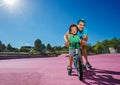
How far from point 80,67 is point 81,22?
218 centimetres

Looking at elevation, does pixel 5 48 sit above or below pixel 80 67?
above

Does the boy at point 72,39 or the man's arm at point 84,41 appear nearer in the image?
the boy at point 72,39

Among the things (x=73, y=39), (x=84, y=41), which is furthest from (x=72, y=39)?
(x=84, y=41)

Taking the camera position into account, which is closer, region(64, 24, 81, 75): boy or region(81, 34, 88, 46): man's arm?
region(64, 24, 81, 75): boy

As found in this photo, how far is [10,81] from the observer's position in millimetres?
5438

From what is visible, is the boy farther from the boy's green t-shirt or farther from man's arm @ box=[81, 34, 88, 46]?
man's arm @ box=[81, 34, 88, 46]

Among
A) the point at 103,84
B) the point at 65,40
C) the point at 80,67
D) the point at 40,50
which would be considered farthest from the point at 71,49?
the point at 40,50

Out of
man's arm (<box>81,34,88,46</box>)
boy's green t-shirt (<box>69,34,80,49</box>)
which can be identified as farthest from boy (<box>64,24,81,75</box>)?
man's arm (<box>81,34,88,46</box>)

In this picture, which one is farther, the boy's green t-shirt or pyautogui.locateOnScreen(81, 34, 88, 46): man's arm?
pyautogui.locateOnScreen(81, 34, 88, 46): man's arm

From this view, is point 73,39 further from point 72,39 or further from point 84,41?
point 84,41

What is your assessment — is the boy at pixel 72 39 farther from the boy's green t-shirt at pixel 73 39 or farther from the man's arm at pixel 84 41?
→ the man's arm at pixel 84 41

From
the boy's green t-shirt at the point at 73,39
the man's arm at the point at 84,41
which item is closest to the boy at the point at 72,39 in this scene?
the boy's green t-shirt at the point at 73,39

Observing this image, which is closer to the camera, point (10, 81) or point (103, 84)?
point (103, 84)

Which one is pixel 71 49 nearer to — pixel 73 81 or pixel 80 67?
pixel 80 67
